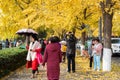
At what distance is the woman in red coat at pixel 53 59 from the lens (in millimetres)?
10988

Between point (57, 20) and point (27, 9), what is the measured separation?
12.1ft

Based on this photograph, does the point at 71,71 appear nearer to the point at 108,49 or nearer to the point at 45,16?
the point at 108,49

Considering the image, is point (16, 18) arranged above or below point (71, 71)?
above

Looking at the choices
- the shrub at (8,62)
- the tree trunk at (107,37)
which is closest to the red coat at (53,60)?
the shrub at (8,62)

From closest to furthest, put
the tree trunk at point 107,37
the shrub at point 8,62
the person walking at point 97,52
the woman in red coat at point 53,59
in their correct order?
the woman in red coat at point 53,59 → the shrub at point 8,62 → the tree trunk at point 107,37 → the person walking at point 97,52

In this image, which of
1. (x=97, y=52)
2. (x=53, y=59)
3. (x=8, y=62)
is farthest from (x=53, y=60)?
(x=97, y=52)

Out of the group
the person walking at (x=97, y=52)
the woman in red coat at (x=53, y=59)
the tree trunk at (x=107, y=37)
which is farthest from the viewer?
the person walking at (x=97, y=52)

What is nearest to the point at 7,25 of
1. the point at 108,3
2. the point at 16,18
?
the point at 16,18

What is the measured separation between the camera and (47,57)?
1124 cm

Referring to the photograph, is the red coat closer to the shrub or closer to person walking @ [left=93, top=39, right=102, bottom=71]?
the shrub

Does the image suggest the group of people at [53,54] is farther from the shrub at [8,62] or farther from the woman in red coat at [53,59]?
the shrub at [8,62]

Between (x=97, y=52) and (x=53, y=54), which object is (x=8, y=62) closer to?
(x=97, y=52)

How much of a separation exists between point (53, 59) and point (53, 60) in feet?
0.10

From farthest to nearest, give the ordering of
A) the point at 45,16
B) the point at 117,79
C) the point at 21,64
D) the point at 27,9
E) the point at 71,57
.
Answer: the point at 45,16 < the point at 27,9 < the point at 21,64 < the point at 71,57 < the point at 117,79
